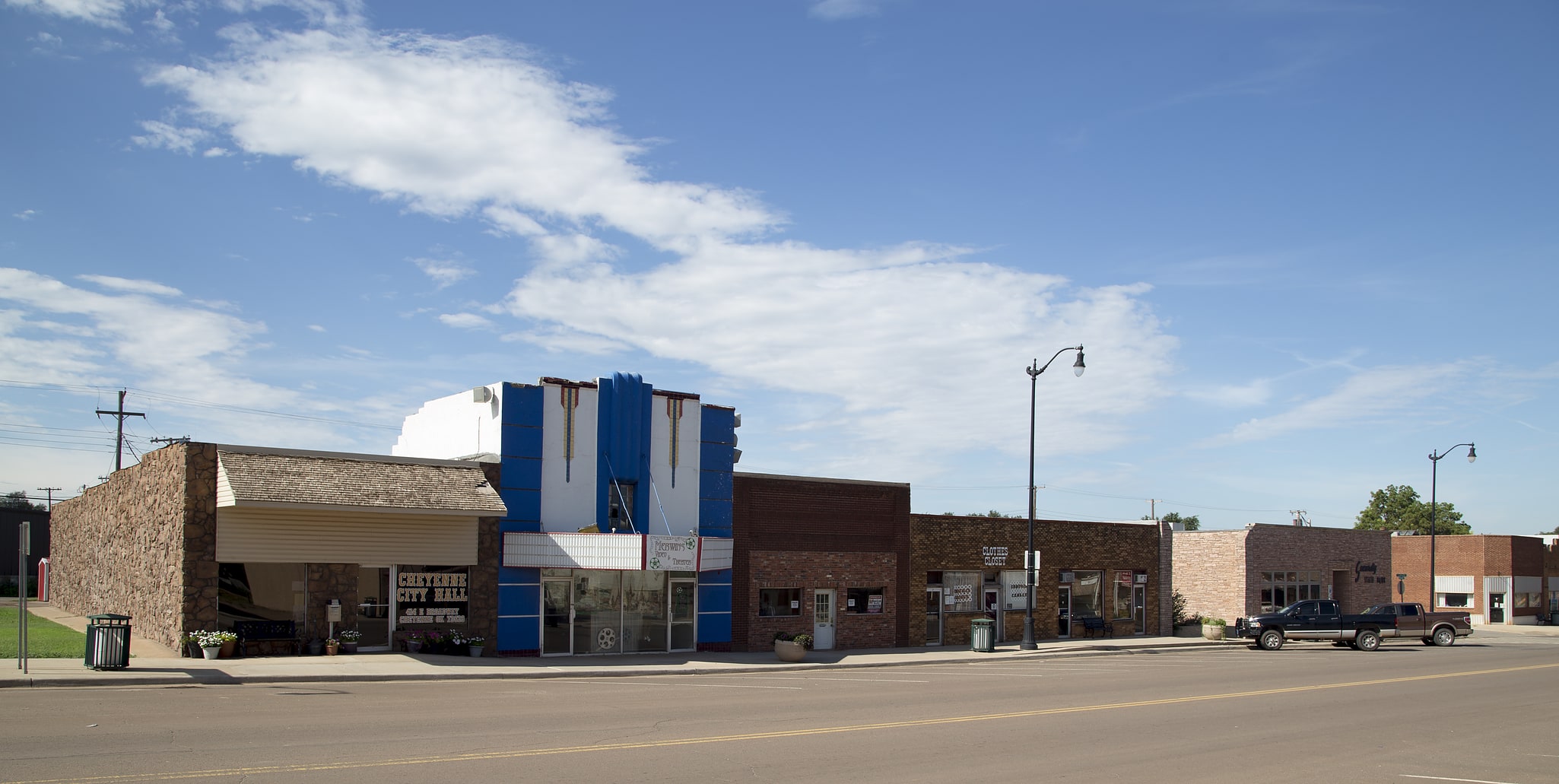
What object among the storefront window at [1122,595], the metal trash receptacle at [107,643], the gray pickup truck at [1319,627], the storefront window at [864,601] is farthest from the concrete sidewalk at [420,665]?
the gray pickup truck at [1319,627]

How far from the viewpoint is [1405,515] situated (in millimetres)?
119000

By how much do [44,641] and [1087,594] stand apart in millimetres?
32455

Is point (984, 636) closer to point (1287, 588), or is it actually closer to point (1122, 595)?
point (1122, 595)

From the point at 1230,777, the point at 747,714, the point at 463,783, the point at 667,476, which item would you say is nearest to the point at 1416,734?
the point at 1230,777

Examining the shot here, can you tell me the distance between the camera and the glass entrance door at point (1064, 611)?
40344mm

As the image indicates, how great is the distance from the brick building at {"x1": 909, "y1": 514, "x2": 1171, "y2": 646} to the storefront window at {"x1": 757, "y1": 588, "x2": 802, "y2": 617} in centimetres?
437

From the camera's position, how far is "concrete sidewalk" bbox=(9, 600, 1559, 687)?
20016 mm

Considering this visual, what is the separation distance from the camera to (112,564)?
→ 32250mm

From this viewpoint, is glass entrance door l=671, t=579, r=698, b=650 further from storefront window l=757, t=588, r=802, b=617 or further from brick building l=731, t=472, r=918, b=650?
storefront window l=757, t=588, r=802, b=617

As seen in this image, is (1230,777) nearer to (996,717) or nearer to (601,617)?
(996,717)

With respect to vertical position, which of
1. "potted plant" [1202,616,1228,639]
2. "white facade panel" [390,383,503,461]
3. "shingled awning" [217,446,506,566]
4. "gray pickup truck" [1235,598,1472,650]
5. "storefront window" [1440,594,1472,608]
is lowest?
"storefront window" [1440,594,1472,608]

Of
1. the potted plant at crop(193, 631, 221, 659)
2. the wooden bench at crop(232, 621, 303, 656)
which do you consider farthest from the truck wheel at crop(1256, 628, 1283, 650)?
the potted plant at crop(193, 631, 221, 659)

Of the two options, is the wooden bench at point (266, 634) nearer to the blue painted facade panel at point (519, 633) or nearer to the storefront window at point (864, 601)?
the blue painted facade panel at point (519, 633)

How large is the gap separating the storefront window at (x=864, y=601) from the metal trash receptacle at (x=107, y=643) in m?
19.9
